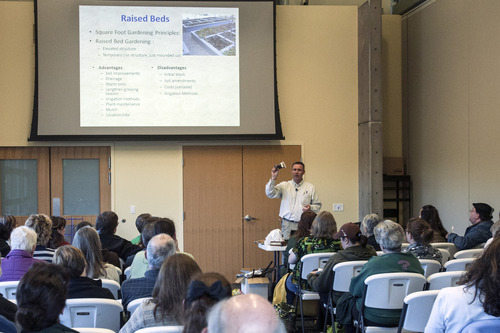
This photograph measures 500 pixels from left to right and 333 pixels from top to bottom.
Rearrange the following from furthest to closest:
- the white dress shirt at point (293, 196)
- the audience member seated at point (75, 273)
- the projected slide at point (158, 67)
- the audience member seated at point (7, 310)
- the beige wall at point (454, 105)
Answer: the projected slide at point (158, 67)
the white dress shirt at point (293, 196)
the beige wall at point (454, 105)
the audience member seated at point (75, 273)
the audience member seated at point (7, 310)

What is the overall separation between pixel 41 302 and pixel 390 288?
2.18 metres

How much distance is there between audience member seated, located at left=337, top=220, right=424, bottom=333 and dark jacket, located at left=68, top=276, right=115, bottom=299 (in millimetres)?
1658

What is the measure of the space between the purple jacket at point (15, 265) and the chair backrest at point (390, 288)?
2.30 m

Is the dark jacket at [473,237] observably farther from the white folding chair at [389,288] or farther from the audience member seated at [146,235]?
the audience member seated at [146,235]

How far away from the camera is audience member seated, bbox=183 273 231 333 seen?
187cm

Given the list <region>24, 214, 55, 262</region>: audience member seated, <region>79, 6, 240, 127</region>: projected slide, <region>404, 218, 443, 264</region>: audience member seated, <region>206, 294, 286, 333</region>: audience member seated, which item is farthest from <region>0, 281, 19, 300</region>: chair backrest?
<region>79, 6, 240, 127</region>: projected slide

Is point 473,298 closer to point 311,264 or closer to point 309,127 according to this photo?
point 311,264

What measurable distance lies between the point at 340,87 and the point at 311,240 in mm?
4021

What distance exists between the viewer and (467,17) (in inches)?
290

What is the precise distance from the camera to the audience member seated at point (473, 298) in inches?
88.7

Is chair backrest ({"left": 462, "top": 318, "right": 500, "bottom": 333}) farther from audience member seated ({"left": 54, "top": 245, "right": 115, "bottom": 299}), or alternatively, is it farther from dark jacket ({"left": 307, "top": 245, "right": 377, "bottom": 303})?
audience member seated ({"left": 54, "top": 245, "right": 115, "bottom": 299})

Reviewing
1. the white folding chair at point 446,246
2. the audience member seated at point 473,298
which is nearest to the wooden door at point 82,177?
the white folding chair at point 446,246

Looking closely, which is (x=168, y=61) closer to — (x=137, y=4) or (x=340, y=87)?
(x=137, y=4)

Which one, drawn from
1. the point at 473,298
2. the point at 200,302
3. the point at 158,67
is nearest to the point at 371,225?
the point at 473,298
